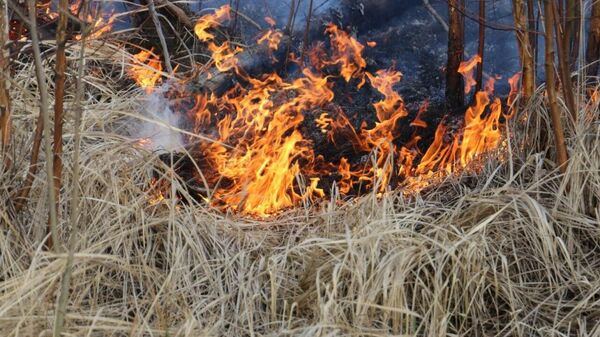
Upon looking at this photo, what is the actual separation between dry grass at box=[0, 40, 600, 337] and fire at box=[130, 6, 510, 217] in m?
0.43

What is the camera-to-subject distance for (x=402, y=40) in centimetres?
428

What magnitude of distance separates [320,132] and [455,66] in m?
0.83

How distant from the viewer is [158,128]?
367 cm

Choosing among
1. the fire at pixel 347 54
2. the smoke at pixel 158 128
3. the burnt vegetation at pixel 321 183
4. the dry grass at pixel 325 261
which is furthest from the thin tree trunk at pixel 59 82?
the fire at pixel 347 54

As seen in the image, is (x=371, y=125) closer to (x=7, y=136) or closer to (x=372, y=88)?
(x=372, y=88)

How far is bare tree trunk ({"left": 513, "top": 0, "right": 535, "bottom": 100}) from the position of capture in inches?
118

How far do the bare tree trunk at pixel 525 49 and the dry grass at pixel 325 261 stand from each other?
0.12m

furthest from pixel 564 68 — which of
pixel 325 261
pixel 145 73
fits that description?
pixel 145 73

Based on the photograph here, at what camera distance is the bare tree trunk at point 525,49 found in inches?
118

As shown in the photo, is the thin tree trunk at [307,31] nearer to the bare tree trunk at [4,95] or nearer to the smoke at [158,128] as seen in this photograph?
the smoke at [158,128]

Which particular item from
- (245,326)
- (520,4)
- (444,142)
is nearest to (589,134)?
(520,4)

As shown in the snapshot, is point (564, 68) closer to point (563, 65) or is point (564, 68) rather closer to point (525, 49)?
point (563, 65)

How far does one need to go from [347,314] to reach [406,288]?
0.21m

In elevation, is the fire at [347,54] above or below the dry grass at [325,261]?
above
